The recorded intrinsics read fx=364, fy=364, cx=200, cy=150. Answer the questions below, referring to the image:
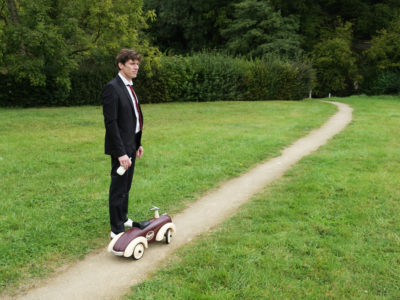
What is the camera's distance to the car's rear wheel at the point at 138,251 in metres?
4.31

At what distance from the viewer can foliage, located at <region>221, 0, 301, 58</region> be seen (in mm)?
35469

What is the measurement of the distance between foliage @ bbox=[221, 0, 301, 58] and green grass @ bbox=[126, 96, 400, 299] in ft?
98.8

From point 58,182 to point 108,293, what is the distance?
161 inches

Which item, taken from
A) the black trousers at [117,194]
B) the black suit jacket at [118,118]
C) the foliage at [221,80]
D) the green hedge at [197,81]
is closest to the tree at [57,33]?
the green hedge at [197,81]

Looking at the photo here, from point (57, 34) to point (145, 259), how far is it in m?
16.4

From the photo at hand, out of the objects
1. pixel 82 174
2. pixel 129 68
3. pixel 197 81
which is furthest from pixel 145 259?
pixel 197 81

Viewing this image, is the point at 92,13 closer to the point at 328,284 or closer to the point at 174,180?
the point at 174,180

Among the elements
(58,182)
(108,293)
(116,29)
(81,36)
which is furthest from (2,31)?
(108,293)

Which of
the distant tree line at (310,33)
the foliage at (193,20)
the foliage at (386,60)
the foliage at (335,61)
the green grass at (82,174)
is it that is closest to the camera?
the green grass at (82,174)

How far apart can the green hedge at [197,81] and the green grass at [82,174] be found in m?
8.98

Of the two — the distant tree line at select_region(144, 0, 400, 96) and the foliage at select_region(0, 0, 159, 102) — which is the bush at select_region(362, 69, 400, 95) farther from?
the foliage at select_region(0, 0, 159, 102)

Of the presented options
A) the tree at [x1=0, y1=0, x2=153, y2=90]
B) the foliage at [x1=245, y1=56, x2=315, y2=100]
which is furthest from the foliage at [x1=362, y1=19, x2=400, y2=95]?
the tree at [x1=0, y1=0, x2=153, y2=90]

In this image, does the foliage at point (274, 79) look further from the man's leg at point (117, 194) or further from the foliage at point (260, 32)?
the man's leg at point (117, 194)

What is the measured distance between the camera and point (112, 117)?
4246 mm
